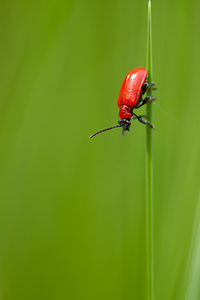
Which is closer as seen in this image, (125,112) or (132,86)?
(132,86)

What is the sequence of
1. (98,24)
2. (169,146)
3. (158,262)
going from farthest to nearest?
1. (98,24)
2. (169,146)
3. (158,262)

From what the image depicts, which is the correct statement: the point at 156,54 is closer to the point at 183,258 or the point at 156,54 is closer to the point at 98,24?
the point at 98,24

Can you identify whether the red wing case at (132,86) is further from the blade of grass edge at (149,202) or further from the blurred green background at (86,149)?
the blade of grass edge at (149,202)

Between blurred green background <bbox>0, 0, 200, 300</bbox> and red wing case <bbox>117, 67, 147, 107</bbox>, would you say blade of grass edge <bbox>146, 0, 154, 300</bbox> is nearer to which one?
blurred green background <bbox>0, 0, 200, 300</bbox>

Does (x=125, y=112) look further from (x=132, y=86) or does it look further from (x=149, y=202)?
(x=149, y=202)

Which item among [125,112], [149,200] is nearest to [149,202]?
[149,200]

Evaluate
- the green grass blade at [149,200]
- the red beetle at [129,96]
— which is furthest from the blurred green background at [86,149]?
the green grass blade at [149,200]

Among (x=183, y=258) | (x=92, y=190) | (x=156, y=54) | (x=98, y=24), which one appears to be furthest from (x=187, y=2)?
(x=183, y=258)

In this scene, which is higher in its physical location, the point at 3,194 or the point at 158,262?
the point at 3,194

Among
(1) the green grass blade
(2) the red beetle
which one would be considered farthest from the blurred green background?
(1) the green grass blade
